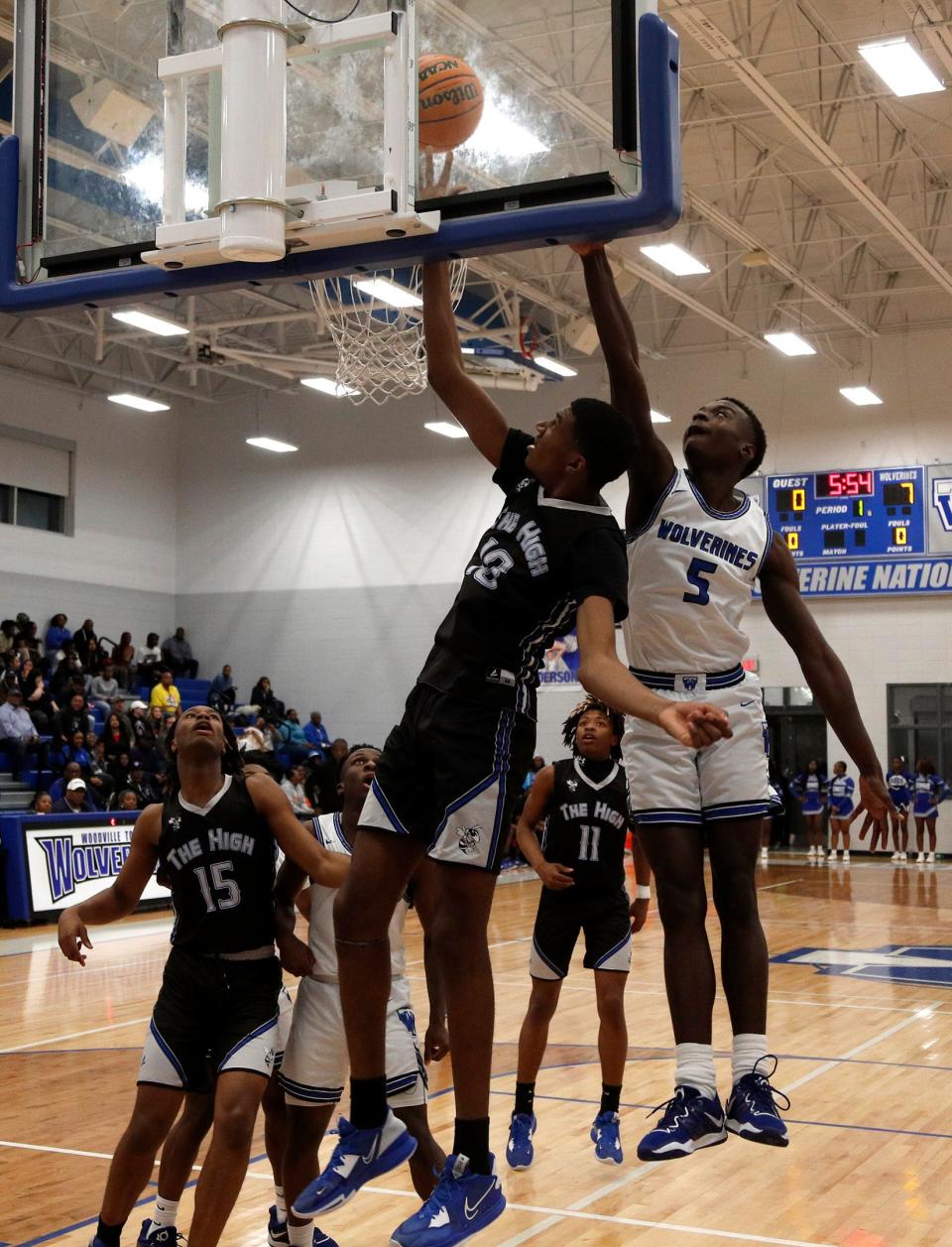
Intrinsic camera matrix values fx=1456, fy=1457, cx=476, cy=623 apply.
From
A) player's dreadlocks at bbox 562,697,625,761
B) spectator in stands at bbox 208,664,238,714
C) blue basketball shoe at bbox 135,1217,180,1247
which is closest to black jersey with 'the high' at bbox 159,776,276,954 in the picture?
blue basketball shoe at bbox 135,1217,180,1247

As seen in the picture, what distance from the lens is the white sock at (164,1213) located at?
511 centimetres

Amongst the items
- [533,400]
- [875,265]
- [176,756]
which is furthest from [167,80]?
[533,400]

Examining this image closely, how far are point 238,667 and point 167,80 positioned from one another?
2491 centimetres

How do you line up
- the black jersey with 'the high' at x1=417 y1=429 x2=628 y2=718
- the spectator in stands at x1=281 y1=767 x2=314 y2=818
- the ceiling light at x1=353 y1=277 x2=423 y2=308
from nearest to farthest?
the black jersey with 'the high' at x1=417 y1=429 x2=628 y2=718
the ceiling light at x1=353 y1=277 x2=423 y2=308
the spectator in stands at x1=281 y1=767 x2=314 y2=818

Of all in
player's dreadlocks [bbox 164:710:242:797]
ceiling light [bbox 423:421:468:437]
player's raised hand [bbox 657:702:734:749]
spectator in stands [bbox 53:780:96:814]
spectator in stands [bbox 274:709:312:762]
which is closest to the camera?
player's raised hand [bbox 657:702:734:749]

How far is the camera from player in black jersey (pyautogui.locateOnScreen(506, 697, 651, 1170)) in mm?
6984

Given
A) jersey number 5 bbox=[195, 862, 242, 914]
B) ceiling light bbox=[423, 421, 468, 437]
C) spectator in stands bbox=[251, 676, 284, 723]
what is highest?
ceiling light bbox=[423, 421, 468, 437]

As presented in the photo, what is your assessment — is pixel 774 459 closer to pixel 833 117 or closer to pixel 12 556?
pixel 833 117

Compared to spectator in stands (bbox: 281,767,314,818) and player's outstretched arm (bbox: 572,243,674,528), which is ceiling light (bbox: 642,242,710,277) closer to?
spectator in stands (bbox: 281,767,314,818)

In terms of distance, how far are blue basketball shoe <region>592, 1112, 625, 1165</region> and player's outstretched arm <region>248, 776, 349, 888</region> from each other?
2.48m

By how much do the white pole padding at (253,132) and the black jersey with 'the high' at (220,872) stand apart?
2099mm

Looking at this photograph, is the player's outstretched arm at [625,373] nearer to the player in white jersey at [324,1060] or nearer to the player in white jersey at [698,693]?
the player in white jersey at [698,693]

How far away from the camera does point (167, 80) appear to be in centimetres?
441

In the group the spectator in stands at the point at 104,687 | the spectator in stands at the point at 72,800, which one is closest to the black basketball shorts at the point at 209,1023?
the spectator in stands at the point at 72,800
